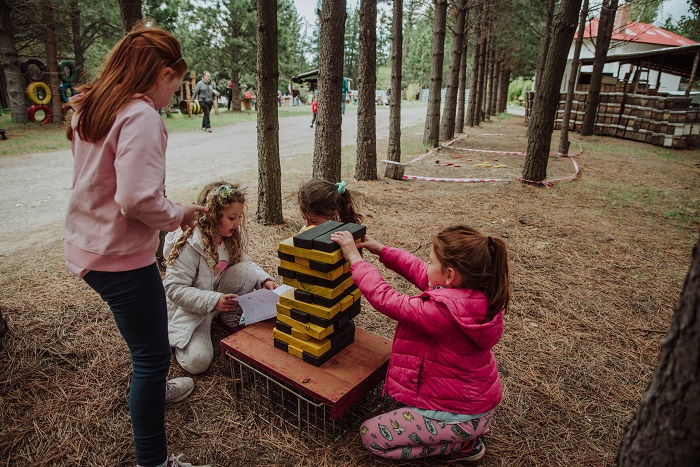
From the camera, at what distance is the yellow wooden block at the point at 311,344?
221 cm

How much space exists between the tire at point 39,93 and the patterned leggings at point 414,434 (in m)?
18.6

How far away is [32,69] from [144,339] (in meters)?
21.3

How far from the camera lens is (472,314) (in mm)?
1952

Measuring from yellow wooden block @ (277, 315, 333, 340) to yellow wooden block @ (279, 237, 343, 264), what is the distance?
15.3 inches

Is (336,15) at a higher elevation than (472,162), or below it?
higher

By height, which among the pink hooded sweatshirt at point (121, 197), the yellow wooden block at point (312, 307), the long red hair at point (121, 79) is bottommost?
the yellow wooden block at point (312, 307)

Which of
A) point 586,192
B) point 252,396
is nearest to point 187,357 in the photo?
point 252,396

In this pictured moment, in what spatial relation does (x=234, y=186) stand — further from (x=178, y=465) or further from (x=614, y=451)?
(x=614, y=451)

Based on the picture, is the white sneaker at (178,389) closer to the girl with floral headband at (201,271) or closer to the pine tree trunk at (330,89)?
the girl with floral headband at (201,271)

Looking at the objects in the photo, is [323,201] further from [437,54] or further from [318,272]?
[437,54]

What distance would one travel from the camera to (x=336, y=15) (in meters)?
5.16

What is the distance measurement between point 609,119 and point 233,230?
717 inches

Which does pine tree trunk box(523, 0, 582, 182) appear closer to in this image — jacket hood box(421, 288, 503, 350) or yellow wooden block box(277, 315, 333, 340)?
jacket hood box(421, 288, 503, 350)

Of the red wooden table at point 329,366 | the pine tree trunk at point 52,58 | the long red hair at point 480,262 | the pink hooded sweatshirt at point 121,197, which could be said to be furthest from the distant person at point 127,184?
the pine tree trunk at point 52,58
